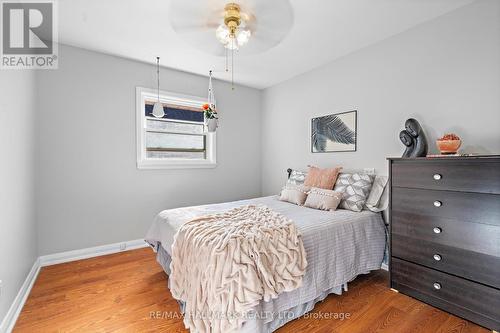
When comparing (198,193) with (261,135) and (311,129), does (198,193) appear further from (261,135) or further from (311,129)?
(311,129)

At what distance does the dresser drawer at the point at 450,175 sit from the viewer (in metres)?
1.60

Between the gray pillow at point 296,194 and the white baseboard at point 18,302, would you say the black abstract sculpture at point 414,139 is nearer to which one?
the gray pillow at point 296,194

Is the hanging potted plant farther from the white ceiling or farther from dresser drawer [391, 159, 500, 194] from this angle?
dresser drawer [391, 159, 500, 194]

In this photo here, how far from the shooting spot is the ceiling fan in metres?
1.73

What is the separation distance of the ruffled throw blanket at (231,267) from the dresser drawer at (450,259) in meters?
1.07

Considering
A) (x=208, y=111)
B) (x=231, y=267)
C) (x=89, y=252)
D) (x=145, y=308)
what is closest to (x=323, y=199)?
(x=231, y=267)

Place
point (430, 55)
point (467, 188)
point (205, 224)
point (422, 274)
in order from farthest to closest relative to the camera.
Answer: point (430, 55)
point (422, 274)
point (205, 224)
point (467, 188)

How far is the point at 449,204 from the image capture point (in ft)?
5.90

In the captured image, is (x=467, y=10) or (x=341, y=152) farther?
(x=341, y=152)

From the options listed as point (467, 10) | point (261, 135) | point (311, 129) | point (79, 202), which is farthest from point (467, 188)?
point (79, 202)

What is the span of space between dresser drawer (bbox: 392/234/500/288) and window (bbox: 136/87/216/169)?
2758 millimetres

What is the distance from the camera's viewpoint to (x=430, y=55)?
2.25 meters

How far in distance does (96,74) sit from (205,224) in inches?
97.9

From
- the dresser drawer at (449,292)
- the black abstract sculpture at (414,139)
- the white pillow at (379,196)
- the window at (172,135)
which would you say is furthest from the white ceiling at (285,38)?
the dresser drawer at (449,292)
